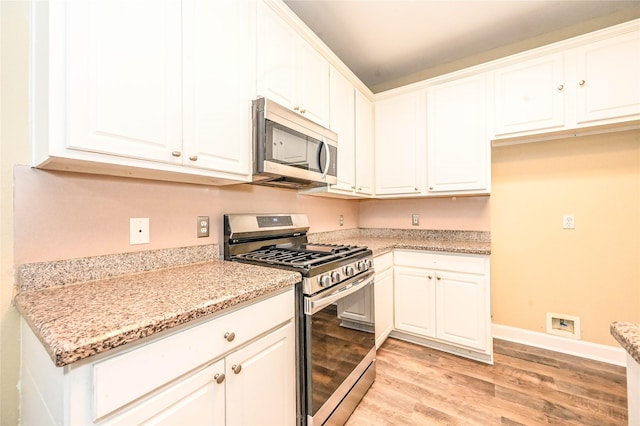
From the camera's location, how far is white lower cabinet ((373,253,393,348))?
222cm

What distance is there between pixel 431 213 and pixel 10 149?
9.93ft

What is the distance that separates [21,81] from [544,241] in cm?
353

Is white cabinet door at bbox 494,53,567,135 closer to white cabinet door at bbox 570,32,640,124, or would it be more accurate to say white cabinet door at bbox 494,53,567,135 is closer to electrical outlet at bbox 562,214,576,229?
white cabinet door at bbox 570,32,640,124

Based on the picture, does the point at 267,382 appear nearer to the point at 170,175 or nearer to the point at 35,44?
the point at 170,175

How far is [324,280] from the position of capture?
1373 millimetres

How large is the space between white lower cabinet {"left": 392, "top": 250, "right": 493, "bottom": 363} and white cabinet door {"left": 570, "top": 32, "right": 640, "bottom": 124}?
1331 millimetres

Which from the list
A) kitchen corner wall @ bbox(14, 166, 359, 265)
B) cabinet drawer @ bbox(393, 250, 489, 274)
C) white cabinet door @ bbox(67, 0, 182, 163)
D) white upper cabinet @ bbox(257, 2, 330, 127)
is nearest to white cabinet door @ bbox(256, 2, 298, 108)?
white upper cabinet @ bbox(257, 2, 330, 127)

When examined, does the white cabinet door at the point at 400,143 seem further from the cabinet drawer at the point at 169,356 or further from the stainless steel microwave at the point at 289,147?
the cabinet drawer at the point at 169,356

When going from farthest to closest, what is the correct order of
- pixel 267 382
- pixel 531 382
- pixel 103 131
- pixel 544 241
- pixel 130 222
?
pixel 544 241 < pixel 531 382 < pixel 130 222 < pixel 267 382 < pixel 103 131

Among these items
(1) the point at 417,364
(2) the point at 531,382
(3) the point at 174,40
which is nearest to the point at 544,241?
(2) the point at 531,382

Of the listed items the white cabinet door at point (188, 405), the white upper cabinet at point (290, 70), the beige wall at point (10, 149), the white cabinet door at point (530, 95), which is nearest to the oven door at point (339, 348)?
the white cabinet door at point (188, 405)

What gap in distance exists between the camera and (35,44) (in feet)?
3.19

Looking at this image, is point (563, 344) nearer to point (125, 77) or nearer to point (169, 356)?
point (169, 356)

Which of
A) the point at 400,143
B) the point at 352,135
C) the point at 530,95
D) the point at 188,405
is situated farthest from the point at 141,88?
the point at 530,95
